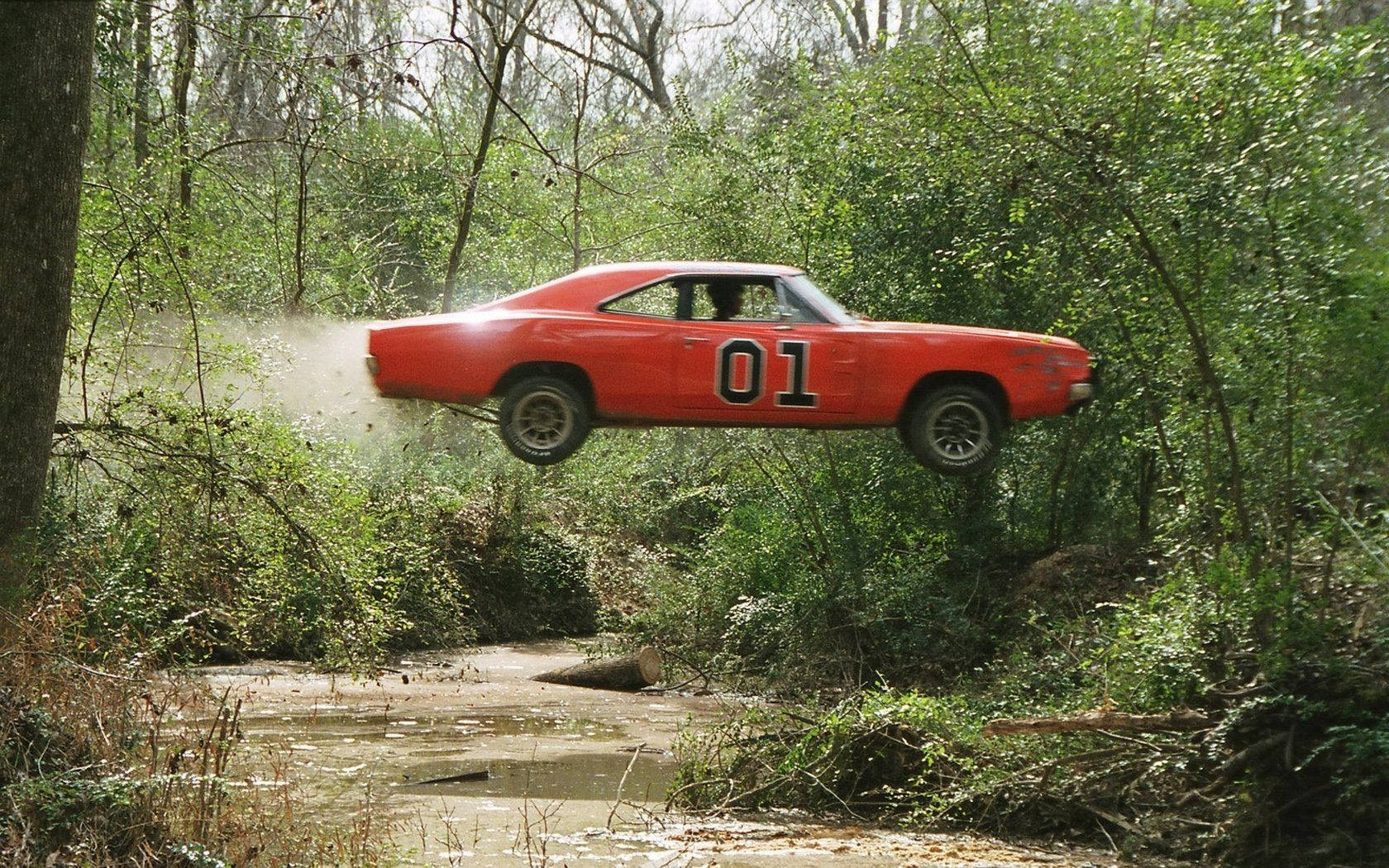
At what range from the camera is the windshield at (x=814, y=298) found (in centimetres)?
591

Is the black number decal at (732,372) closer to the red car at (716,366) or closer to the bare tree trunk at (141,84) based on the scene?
the red car at (716,366)

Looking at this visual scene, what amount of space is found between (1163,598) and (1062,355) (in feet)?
18.2

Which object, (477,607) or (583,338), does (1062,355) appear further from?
(477,607)

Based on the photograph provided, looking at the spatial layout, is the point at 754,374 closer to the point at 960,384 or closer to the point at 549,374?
the point at 549,374

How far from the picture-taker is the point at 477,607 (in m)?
21.5

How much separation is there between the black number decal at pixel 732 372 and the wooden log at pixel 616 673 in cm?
1248

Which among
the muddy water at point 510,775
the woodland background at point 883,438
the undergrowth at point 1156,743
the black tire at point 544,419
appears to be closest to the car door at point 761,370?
the black tire at point 544,419

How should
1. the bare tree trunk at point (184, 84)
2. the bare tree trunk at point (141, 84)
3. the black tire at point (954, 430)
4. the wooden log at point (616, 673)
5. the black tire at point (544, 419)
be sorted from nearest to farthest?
1. the black tire at point (544, 419)
2. the black tire at point (954, 430)
3. the bare tree trunk at point (184, 84)
4. the bare tree trunk at point (141, 84)
5. the wooden log at point (616, 673)

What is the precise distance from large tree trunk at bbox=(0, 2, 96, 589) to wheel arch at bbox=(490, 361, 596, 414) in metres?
2.84

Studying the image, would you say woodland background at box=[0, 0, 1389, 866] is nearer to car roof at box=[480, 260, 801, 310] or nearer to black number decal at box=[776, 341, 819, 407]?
car roof at box=[480, 260, 801, 310]

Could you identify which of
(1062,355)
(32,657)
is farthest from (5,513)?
(1062,355)

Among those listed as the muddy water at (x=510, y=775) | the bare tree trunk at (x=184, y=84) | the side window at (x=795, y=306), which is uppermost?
the bare tree trunk at (x=184, y=84)

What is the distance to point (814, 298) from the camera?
5977mm

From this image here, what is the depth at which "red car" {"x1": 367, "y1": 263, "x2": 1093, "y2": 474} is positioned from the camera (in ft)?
18.6
